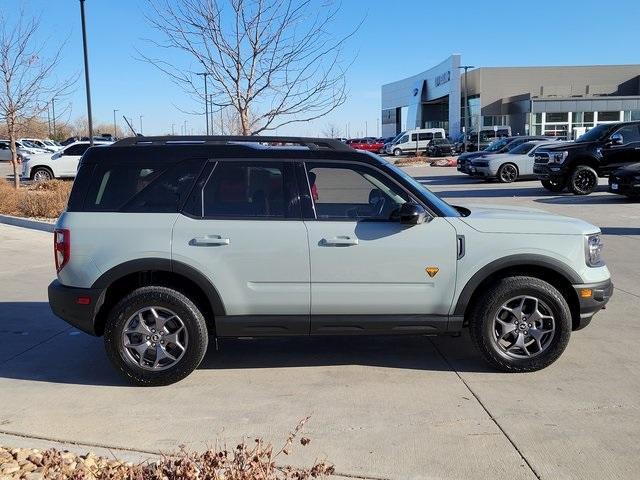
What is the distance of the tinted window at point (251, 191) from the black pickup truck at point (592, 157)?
15.7m

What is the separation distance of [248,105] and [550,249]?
8.02m

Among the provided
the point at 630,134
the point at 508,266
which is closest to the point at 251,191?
the point at 508,266

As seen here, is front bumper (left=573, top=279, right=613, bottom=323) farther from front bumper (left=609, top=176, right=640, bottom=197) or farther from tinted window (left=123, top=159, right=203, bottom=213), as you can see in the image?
front bumper (left=609, top=176, right=640, bottom=197)

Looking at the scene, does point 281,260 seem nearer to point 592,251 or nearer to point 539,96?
point 592,251

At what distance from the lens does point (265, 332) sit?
484cm

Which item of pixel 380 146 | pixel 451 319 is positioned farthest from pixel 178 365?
pixel 380 146

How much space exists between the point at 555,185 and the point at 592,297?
15.3 meters

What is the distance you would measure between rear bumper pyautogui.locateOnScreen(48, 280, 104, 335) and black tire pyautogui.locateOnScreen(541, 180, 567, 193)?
16738mm

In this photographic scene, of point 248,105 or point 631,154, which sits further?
point 631,154

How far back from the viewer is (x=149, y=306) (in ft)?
15.5

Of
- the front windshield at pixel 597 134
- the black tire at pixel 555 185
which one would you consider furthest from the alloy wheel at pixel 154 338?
the front windshield at pixel 597 134

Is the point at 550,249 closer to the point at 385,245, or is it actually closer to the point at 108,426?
the point at 385,245

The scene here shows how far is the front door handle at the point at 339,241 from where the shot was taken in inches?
185

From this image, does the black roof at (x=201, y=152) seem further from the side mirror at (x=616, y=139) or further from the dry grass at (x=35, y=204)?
the side mirror at (x=616, y=139)
